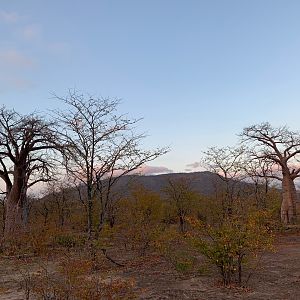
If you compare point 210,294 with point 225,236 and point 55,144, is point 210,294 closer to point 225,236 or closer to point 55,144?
point 225,236

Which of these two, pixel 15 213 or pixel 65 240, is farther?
pixel 15 213

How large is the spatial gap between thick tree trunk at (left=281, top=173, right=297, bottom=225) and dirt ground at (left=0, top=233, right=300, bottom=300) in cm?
1026

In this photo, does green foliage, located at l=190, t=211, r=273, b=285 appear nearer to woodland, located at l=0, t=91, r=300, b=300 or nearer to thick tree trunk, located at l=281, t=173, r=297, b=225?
woodland, located at l=0, t=91, r=300, b=300

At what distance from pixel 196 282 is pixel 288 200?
49.4 ft

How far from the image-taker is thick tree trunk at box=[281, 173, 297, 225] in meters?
21.5

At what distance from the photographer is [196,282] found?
834 cm

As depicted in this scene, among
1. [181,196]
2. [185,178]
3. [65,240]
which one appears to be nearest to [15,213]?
[65,240]

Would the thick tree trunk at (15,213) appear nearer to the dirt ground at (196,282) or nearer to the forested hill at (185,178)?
the dirt ground at (196,282)

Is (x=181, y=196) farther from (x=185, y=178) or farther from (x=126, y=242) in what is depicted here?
(x=126, y=242)

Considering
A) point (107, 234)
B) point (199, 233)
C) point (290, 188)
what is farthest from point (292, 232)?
point (199, 233)

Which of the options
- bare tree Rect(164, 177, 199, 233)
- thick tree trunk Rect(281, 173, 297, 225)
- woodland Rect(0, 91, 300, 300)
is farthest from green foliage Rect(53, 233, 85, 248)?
thick tree trunk Rect(281, 173, 297, 225)

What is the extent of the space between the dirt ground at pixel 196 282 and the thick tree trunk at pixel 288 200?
10.3 metres

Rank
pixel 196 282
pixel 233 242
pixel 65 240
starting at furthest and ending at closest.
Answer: pixel 65 240
pixel 196 282
pixel 233 242

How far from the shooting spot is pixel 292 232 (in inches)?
796
